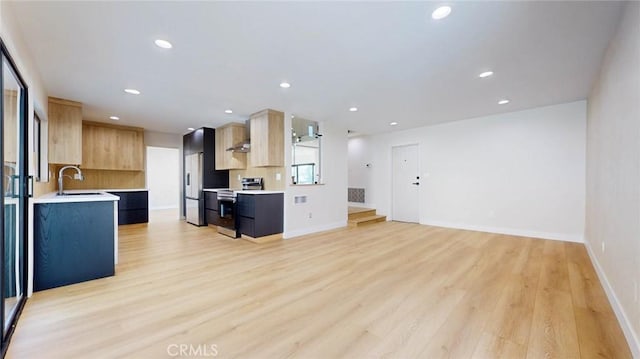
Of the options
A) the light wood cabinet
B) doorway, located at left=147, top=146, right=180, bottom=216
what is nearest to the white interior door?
the light wood cabinet

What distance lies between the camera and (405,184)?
669cm

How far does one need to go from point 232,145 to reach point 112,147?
3012 mm

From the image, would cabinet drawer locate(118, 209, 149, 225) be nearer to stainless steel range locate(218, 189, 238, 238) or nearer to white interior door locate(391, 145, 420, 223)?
stainless steel range locate(218, 189, 238, 238)

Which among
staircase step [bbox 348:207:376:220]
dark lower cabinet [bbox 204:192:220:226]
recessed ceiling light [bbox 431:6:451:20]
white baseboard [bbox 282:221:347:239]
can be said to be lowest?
white baseboard [bbox 282:221:347:239]

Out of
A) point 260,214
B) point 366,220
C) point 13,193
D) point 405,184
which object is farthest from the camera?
point 405,184

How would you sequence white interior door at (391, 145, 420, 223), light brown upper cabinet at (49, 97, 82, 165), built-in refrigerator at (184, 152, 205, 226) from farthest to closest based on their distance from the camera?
1. white interior door at (391, 145, 420, 223)
2. built-in refrigerator at (184, 152, 205, 226)
3. light brown upper cabinet at (49, 97, 82, 165)

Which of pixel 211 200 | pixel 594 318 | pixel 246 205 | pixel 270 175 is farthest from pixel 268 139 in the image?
pixel 594 318

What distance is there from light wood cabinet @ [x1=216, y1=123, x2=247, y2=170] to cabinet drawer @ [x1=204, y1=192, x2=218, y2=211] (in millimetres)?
680

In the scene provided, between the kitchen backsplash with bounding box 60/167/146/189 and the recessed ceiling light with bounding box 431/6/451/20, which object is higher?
the recessed ceiling light with bounding box 431/6/451/20

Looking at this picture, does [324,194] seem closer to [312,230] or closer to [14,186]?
[312,230]

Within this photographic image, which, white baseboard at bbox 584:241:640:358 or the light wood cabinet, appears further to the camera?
the light wood cabinet

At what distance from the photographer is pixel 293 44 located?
94.9 inches

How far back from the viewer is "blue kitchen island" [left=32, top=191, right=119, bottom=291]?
2504 mm

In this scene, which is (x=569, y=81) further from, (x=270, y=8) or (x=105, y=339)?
(x=105, y=339)
